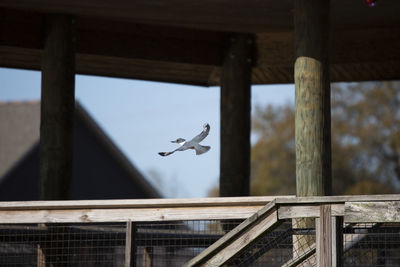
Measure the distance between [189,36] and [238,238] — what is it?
5.96 metres

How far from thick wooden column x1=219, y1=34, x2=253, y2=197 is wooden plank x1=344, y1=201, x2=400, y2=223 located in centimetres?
522

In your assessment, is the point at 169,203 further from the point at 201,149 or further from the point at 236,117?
the point at 236,117

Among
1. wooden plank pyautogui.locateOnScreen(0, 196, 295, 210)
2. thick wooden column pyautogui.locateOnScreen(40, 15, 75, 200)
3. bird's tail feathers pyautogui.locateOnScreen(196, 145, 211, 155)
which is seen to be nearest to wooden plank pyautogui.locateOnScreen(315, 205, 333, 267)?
wooden plank pyautogui.locateOnScreen(0, 196, 295, 210)

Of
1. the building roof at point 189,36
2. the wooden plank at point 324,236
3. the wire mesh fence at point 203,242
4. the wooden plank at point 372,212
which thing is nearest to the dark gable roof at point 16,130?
the building roof at point 189,36

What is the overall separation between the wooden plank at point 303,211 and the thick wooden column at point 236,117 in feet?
16.2

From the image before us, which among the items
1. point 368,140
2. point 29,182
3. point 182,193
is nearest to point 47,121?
point 29,182

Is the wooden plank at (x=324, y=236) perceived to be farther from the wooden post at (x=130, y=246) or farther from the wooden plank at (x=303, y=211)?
the wooden post at (x=130, y=246)

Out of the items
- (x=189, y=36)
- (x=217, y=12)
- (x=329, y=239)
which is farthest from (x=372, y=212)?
(x=189, y=36)

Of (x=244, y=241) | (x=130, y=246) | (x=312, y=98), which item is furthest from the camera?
(x=312, y=98)

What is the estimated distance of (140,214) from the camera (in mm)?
7586

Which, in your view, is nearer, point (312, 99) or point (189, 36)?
point (312, 99)

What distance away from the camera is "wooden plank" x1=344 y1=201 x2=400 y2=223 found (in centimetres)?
681

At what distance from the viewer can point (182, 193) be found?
6366 cm

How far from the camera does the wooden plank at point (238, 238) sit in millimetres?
7133
